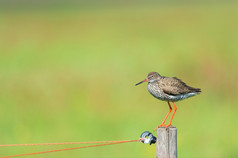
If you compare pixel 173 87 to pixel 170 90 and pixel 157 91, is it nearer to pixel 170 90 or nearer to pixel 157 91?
pixel 170 90

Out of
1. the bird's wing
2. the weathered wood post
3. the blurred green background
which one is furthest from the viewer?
the blurred green background

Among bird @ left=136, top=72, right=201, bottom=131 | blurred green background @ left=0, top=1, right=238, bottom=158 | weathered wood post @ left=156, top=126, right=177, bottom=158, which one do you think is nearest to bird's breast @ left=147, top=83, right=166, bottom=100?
bird @ left=136, top=72, right=201, bottom=131

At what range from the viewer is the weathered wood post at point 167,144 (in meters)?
5.38

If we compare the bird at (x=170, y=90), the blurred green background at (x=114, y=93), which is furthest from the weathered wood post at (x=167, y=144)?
the blurred green background at (x=114, y=93)

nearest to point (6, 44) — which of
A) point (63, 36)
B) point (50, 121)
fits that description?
point (63, 36)

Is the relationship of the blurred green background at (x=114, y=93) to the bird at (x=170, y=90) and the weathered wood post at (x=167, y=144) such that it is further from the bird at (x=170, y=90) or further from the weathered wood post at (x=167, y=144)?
the weathered wood post at (x=167, y=144)

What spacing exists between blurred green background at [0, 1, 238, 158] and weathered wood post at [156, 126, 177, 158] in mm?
5444

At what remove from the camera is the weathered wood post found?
17.6 feet

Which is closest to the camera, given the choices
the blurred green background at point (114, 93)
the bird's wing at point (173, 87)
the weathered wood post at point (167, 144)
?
the weathered wood post at point (167, 144)

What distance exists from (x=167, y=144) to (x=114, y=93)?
9545 millimetres

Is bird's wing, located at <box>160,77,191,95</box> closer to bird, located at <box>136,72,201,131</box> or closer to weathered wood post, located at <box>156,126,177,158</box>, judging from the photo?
bird, located at <box>136,72,201,131</box>

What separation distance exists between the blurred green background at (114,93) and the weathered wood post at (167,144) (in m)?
5.44

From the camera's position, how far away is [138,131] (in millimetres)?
11977

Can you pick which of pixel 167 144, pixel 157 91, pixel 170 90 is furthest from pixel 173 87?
pixel 167 144
